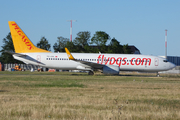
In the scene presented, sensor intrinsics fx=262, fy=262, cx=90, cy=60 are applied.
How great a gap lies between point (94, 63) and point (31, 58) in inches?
352

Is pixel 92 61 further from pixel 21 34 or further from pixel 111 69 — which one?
pixel 21 34

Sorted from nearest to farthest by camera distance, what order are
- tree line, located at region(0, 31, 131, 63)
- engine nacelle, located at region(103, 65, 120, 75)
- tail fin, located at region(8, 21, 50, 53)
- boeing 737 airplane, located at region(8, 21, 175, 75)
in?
engine nacelle, located at region(103, 65, 120, 75) → boeing 737 airplane, located at region(8, 21, 175, 75) → tail fin, located at region(8, 21, 50, 53) → tree line, located at region(0, 31, 131, 63)

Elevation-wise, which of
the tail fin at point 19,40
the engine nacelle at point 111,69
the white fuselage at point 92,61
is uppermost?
the tail fin at point 19,40

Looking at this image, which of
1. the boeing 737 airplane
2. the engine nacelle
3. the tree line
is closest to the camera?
the engine nacelle

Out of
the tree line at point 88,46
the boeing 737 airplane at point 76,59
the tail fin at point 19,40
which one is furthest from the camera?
the tree line at point 88,46

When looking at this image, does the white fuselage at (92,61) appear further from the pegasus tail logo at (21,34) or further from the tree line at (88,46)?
the tree line at (88,46)

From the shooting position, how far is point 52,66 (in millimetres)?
37062

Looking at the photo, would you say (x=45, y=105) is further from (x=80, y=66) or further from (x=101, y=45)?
(x=101, y=45)

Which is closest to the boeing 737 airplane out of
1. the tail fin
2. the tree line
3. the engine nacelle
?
the tail fin

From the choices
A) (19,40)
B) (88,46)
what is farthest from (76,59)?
(88,46)

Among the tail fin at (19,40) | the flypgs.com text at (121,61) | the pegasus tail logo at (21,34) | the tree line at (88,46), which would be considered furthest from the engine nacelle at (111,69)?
the tree line at (88,46)

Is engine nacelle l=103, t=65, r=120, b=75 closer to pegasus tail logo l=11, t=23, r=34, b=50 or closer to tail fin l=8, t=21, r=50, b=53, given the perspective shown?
tail fin l=8, t=21, r=50, b=53

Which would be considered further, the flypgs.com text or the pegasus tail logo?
the pegasus tail logo

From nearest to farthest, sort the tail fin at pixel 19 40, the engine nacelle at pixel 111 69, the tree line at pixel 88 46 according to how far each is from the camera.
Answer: the engine nacelle at pixel 111 69
the tail fin at pixel 19 40
the tree line at pixel 88 46
